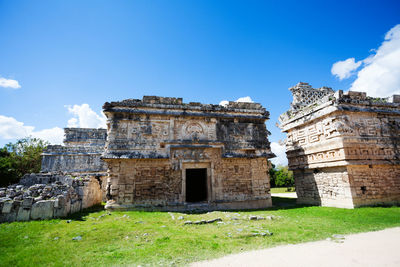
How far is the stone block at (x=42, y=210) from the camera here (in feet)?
22.2

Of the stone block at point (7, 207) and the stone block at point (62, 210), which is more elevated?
the stone block at point (7, 207)

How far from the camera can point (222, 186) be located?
9.97 m

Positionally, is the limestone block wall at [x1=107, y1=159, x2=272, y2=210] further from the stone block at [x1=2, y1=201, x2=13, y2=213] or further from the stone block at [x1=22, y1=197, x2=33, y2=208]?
the stone block at [x1=2, y1=201, x2=13, y2=213]

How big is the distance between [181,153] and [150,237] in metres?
5.08

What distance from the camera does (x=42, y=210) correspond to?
6871mm

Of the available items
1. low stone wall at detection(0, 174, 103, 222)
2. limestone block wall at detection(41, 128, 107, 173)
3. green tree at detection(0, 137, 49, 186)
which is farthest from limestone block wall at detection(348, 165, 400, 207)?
green tree at detection(0, 137, 49, 186)

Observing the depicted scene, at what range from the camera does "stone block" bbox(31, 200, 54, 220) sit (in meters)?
6.78

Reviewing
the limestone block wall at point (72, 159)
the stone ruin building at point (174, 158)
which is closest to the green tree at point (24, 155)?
the limestone block wall at point (72, 159)

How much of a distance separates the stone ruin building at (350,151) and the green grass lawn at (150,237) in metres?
1.77

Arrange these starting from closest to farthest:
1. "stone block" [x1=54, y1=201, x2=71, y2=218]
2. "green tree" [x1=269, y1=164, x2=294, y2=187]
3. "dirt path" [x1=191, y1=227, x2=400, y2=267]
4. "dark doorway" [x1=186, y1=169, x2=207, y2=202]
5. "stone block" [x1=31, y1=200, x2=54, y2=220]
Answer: "dirt path" [x1=191, y1=227, x2=400, y2=267]
"stone block" [x1=31, y1=200, x2=54, y2=220]
"stone block" [x1=54, y1=201, x2=71, y2=218]
"dark doorway" [x1=186, y1=169, x2=207, y2=202]
"green tree" [x1=269, y1=164, x2=294, y2=187]

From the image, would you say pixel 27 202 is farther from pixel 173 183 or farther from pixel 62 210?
pixel 173 183

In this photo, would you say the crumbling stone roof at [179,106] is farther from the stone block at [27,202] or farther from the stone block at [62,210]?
the stone block at [27,202]

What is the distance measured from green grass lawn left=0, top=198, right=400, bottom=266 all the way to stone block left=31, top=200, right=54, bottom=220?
17.1 inches

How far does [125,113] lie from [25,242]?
617 centimetres
